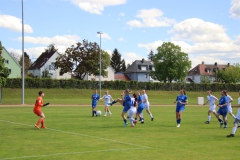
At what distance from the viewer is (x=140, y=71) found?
436ft

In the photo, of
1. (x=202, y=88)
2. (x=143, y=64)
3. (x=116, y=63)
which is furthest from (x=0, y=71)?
(x=116, y=63)

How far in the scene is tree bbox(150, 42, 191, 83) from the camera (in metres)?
111

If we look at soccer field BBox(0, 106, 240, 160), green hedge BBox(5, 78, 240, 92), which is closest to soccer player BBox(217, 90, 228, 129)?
soccer field BBox(0, 106, 240, 160)

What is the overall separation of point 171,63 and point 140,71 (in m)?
22.5

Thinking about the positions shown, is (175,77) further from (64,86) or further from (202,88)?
(64,86)

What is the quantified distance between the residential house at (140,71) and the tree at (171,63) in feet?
59.8

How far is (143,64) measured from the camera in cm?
13475

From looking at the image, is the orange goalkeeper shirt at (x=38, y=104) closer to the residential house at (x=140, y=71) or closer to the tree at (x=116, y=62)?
the residential house at (x=140, y=71)

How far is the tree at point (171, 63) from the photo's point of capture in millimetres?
110875

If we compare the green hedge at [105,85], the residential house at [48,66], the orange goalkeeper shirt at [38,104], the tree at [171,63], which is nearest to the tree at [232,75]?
the tree at [171,63]

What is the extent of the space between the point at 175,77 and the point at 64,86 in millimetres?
47684

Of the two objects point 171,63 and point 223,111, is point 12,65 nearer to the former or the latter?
point 171,63

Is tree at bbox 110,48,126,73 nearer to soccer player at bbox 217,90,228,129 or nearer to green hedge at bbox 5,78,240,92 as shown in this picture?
green hedge at bbox 5,78,240,92

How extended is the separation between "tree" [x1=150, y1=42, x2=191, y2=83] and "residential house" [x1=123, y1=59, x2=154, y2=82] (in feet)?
59.8
